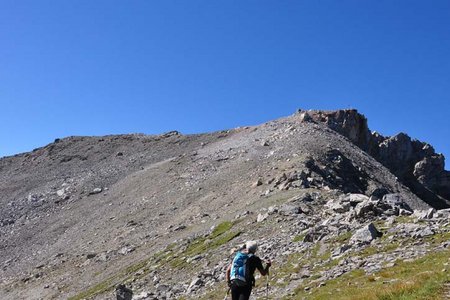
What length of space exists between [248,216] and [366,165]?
35.5 meters

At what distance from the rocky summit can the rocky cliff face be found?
1.33 m

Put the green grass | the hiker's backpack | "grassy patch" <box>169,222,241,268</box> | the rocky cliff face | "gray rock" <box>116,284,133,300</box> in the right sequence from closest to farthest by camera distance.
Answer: the hiker's backpack → "gray rock" <box>116,284,133,300</box> → "grassy patch" <box>169,222,241,268</box> → the green grass → the rocky cliff face

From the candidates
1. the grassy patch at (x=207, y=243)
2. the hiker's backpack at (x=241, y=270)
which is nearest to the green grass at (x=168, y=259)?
the grassy patch at (x=207, y=243)

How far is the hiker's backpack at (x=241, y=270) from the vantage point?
56.6 feet

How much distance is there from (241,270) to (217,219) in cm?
3152

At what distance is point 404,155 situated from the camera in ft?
483

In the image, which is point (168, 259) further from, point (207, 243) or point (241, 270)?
point (241, 270)

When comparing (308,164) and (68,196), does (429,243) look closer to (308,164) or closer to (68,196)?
(308,164)

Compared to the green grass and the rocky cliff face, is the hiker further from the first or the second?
the rocky cliff face

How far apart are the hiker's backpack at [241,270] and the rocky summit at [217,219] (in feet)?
14.0

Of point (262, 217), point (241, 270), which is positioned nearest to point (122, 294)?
point (262, 217)

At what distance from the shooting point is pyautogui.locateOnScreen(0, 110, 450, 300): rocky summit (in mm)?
24562

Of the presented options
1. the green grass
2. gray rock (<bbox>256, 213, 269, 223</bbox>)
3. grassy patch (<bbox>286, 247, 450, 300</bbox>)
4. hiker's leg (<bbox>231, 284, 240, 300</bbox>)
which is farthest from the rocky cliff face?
hiker's leg (<bbox>231, 284, 240, 300</bbox>)

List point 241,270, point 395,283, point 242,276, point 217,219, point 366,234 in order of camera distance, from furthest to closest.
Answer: point 217,219 → point 366,234 → point 395,283 → point 241,270 → point 242,276
